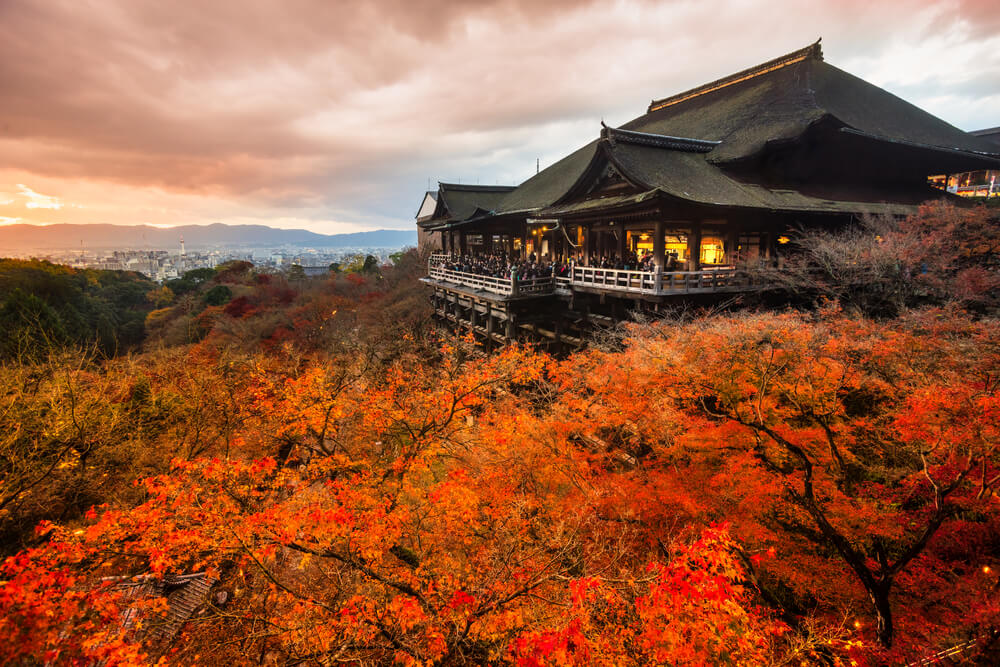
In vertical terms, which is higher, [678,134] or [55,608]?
[678,134]

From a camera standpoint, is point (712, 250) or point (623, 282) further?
point (712, 250)

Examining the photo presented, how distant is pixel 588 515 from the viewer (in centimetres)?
1104

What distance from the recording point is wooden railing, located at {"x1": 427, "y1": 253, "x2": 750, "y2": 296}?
1350cm

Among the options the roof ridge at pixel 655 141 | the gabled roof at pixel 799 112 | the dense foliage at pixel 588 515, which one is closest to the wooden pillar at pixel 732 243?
the gabled roof at pixel 799 112

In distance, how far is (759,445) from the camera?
919 cm

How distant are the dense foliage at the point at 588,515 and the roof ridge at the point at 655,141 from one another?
8655 mm

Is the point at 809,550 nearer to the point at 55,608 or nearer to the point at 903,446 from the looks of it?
the point at 903,446

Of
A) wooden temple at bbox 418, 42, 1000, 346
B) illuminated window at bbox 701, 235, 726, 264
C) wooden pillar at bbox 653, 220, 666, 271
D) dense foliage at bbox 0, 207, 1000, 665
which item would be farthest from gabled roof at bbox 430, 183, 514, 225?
dense foliage at bbox 0, 207, 1000, 665

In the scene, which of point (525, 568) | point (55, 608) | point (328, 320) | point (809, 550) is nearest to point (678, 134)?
point (809, 550)

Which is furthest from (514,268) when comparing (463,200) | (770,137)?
(463,200)

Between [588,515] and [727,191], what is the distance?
553 inches

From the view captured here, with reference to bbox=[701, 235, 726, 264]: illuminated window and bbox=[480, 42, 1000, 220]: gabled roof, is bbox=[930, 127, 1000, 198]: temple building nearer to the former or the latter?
bbox=[480, 42, 1000, 220]: gabled roof

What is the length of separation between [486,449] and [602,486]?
4.68 m

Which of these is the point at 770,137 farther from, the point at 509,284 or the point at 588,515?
the point at 588,515
